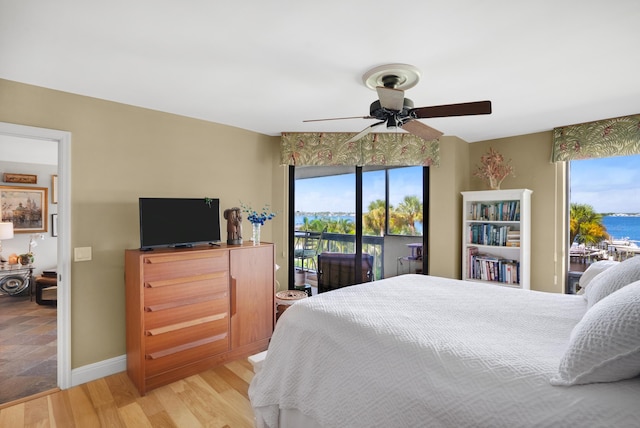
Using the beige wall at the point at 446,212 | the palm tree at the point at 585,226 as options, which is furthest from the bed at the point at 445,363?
the palm tree at the point at 585,226

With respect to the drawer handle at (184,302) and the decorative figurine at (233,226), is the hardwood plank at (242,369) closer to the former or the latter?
the drawer handle at (184,302)

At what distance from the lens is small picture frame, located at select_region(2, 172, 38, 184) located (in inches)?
199

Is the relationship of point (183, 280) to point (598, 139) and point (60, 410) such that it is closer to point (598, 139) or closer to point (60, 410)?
point (60, 410)

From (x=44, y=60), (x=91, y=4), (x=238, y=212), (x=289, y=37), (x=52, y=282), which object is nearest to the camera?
(x=91, y=4)

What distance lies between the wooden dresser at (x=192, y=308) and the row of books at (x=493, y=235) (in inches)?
97.9

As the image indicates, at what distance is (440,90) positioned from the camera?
252 cm

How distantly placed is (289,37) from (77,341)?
2854 millimetres

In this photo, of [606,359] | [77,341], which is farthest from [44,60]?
[606,359]

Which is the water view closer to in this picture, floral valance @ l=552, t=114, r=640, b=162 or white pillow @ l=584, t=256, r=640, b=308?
floral valance @ l=552, t=114, r=640, b=162

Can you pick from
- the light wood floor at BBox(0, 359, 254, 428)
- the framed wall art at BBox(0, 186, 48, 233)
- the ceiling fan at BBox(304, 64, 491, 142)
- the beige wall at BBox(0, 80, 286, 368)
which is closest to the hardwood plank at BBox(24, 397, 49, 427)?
the light wood floor at BBox(0, 359, 254, 428)

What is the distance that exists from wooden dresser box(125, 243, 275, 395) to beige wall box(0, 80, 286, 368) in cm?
22

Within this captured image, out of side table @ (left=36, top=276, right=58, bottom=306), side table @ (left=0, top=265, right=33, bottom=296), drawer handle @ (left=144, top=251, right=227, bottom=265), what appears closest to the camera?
drawer handle @ (left=144, top=251, right=227, bottom=265)

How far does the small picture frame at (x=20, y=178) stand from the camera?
5.04 meters

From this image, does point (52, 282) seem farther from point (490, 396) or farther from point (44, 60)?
point (490, 396)
